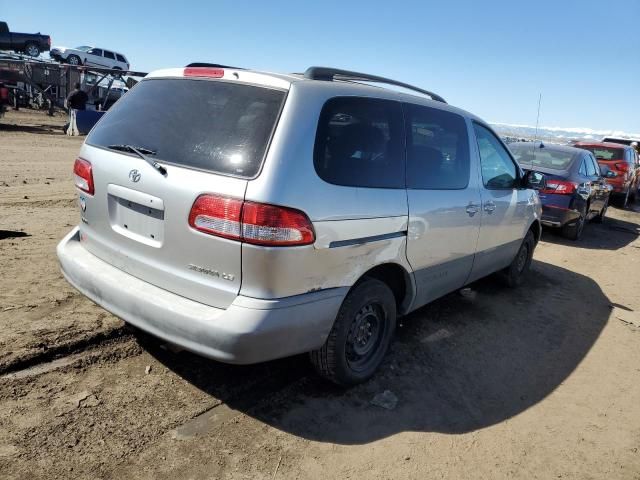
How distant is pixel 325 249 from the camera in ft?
8.92

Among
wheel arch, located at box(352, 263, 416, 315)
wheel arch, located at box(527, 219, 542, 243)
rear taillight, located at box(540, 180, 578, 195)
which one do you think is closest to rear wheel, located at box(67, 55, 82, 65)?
rear taillight, located at box(540, 180, 578, 195)

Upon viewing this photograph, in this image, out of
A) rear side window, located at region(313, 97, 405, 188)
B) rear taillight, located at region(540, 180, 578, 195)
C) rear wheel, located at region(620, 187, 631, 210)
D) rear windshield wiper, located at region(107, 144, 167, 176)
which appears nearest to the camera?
rear windshield wiper, located at region(107, 144, 167, 176)

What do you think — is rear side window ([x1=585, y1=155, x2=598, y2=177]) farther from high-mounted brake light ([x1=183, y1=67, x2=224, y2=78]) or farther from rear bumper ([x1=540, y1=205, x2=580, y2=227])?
high-mounted brake light ([x1=183, y1=67, x2=224, y2=78])

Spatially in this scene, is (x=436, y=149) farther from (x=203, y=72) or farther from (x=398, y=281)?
(x=203, y=72)

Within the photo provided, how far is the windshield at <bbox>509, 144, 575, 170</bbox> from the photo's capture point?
888 centimetres

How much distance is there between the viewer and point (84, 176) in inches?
125

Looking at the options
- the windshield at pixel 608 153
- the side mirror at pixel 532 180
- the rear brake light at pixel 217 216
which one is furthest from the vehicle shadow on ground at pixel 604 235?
the rear brake light at pixel 217 216

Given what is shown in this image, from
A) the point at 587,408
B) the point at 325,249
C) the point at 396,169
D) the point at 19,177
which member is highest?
the point at 396,169

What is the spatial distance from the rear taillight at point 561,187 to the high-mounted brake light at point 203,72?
7.16m

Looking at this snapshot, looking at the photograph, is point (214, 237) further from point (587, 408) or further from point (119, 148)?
point (587, 408)

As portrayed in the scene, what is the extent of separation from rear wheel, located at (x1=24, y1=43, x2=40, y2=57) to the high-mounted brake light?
32227 millimetres

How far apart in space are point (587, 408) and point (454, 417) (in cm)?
108

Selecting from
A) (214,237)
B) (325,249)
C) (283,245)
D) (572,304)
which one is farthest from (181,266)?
(572,304)

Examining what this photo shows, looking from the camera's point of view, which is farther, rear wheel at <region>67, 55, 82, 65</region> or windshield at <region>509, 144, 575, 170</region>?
rear wheel at <region>67, 55, 82, 65</region>
